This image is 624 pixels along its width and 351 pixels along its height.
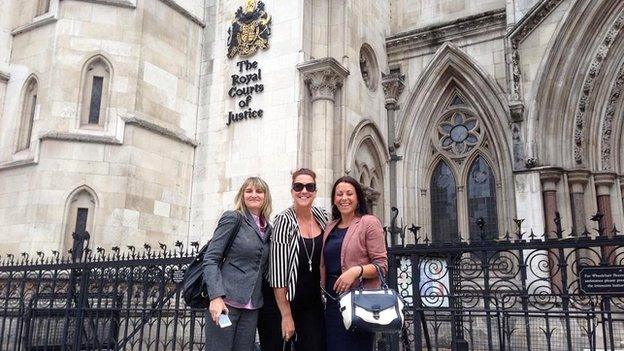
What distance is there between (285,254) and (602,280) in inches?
137

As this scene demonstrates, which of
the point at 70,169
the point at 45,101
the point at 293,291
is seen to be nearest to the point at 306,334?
the point at 293,291

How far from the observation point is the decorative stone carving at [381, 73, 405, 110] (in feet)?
50.7

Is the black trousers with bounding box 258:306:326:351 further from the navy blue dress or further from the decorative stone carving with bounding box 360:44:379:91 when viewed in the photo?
the decorative stone carving with bounding box 360:44:379:91

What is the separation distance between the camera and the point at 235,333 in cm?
394

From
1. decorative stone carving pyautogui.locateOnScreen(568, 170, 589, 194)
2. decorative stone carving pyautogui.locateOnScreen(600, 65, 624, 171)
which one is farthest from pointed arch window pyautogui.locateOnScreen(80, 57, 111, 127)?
decorative stone carving pyautogui.locateOnScreen(600, 65, 624, 171)

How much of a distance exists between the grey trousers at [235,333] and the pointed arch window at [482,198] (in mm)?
11111

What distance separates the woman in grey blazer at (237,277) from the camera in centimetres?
385

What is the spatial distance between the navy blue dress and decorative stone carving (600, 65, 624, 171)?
35.9 feet

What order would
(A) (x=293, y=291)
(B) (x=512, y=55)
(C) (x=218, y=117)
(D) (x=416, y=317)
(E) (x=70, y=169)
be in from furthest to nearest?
(C) (x=218, y=117) < (B) (x=512, y=55) < (E) (x=70, y=169) < (D) (x=416, y=317) < (A) (x=293, y=291)

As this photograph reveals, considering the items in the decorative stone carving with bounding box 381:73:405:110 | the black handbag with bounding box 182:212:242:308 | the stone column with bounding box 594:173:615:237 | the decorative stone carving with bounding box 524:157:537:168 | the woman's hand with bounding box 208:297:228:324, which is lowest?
the woman's hand with bounding box 208:297:228:324

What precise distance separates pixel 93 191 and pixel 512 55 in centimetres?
1073

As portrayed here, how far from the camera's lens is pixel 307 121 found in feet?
40.4

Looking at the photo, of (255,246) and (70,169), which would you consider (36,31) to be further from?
(255,246)

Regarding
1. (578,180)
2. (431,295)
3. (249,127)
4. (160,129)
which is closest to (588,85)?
(578,180)
